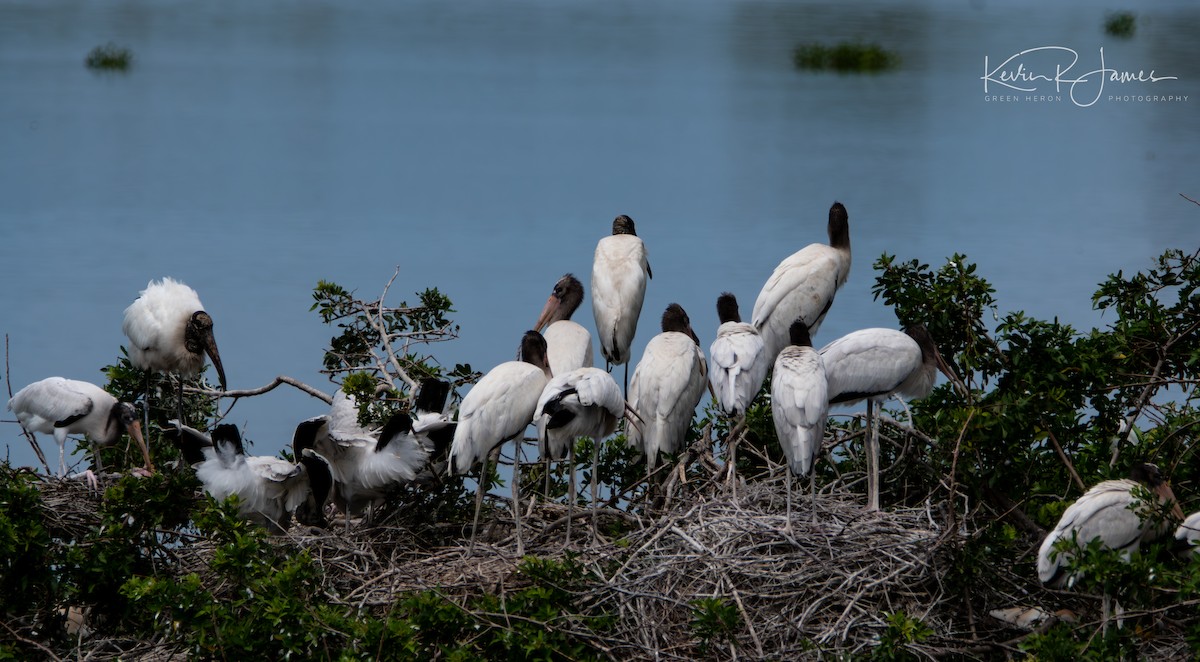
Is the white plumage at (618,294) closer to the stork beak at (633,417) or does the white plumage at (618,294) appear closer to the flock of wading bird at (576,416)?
the flock of wading bird at (576,416)

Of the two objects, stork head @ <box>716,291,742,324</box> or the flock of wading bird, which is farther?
stork head @ <box>716,291,742,324</box>

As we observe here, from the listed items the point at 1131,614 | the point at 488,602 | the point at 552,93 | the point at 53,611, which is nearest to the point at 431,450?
the point at 488,602

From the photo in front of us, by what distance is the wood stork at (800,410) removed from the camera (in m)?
6.30

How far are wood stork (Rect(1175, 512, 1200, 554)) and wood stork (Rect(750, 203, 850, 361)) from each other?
7.22 feet

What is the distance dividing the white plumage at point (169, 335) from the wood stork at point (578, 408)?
1.95 m

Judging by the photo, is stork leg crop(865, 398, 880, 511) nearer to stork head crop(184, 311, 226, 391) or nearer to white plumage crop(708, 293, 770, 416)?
white plumage crop(708, 293, 770, 416)

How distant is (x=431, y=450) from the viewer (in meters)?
6.81

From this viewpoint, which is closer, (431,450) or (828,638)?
(828,638)

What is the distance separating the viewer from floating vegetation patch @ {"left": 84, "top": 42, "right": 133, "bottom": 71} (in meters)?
35.8

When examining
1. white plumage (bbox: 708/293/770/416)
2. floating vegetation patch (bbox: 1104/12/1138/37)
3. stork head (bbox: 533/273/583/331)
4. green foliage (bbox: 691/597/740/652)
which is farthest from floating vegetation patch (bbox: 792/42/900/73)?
green foliage (bbox: 691/597/740/652)

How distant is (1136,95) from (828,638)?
30.8 meters

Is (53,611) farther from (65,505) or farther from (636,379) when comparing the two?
(636,379)

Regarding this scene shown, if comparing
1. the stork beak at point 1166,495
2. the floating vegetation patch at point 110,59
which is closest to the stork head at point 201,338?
the stork beak at point 1166,495

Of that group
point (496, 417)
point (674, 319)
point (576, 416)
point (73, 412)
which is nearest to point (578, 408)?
point (576, 416)
